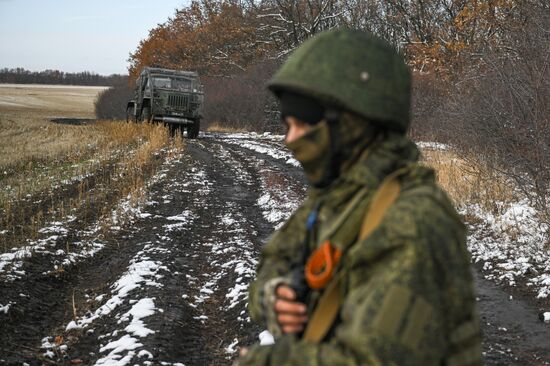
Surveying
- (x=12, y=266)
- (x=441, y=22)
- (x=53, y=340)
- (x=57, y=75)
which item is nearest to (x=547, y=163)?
(x=53, y=340)

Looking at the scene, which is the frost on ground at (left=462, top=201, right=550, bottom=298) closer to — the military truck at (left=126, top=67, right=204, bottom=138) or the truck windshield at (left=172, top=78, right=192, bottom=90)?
the military truck at (left=126, top=67, right=204, bottom=138)

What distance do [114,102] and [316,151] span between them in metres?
48.9

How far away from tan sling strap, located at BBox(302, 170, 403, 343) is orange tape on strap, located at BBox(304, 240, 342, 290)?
0.06 ft

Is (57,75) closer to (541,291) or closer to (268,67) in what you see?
(268,67)

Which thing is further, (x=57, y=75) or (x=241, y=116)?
(x=57, y=75)

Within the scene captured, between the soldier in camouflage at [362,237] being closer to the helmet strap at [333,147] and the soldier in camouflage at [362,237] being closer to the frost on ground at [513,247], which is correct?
the helmet strap at [333,147]

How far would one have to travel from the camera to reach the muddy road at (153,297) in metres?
4.40

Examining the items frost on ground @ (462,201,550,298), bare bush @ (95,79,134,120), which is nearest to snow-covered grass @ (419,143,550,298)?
frost on ground @ (462,201,550,298)

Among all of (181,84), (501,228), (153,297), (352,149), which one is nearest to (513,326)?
(501,228)

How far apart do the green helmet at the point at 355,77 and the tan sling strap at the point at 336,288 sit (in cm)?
16

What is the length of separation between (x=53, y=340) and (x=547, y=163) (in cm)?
559

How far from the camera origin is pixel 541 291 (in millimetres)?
5539

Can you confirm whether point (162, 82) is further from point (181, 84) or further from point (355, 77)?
point (355, 77)

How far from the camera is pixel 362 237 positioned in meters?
1.24
